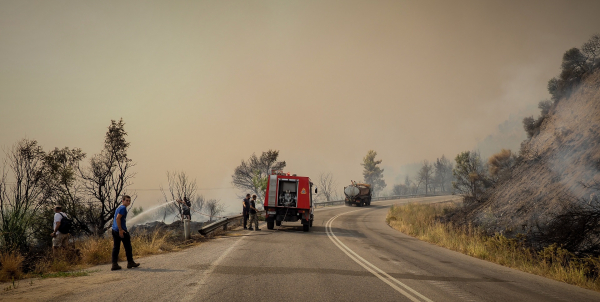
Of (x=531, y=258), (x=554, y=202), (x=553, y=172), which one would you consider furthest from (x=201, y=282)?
(x=553, y=172)

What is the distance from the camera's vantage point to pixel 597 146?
1295cm

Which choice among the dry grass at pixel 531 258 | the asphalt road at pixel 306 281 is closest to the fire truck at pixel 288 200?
the dry grass at pixel 531 258

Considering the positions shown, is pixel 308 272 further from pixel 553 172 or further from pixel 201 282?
pixel 553 172

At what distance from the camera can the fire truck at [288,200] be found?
17938 millimetres

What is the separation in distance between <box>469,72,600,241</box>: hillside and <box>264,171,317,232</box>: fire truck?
8964 millimetres

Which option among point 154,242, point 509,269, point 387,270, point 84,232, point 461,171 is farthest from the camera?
point 461,171

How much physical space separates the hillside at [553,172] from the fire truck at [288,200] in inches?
353

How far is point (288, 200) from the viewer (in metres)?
18.5

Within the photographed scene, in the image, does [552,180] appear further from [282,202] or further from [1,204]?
[1,204]

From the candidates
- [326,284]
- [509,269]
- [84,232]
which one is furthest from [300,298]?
[84,232]

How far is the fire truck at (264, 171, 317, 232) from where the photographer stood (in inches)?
706

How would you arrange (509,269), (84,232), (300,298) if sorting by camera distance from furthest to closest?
1. (84,232)
2. (509,269)
3. (300,298)

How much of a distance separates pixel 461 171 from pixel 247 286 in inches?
1812

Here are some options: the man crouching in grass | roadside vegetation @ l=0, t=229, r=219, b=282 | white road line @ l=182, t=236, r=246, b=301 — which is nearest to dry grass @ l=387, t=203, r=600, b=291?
white road line @ l=182, t=236, r=246, b=301
